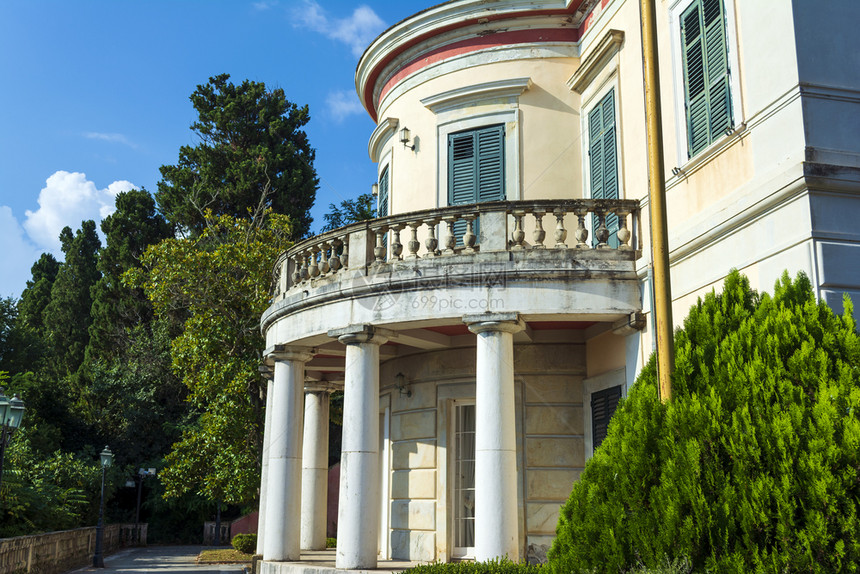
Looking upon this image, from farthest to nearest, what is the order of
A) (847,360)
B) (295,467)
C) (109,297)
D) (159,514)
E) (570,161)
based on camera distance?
(109,297) < (159,514) < (570,161) < (295,467) < (847,360)

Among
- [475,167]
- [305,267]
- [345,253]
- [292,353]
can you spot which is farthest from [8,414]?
[475,167]

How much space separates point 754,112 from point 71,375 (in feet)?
127

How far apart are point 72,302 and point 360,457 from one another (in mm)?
41874

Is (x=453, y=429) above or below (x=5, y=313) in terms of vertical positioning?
below

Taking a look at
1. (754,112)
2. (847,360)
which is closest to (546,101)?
(754,112)

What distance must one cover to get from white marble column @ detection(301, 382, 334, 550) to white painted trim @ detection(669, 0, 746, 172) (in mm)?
9261

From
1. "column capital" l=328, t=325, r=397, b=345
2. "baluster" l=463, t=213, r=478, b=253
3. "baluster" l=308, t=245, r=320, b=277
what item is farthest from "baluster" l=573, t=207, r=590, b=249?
"baluster" l=308, t=245, r=320, b=277

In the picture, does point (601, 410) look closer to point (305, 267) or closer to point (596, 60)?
point (305, 267)

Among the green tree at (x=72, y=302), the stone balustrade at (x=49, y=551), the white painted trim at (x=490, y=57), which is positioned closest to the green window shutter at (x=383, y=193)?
the white painted trim at (x=490, y=57)

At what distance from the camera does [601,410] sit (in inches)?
519

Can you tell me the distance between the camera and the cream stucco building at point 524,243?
28.6 feet

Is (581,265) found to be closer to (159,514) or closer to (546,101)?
(546,101)

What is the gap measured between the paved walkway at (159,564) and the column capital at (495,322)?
1451cm

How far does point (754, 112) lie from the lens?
30.2ft
